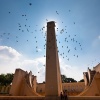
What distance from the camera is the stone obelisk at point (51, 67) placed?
1142 centimetres

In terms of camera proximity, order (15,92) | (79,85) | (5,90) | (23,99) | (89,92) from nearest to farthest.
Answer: (23,99) < (89,92) < (15,92) < (5,90) < (79,85)

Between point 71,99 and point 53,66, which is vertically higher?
point 53,66

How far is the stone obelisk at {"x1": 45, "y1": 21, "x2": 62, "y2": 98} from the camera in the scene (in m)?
11.4

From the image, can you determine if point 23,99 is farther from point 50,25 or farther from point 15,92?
point 50,25

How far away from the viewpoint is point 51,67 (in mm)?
12352

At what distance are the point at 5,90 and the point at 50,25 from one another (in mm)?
14966

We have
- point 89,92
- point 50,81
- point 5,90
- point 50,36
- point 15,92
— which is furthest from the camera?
point 5,90

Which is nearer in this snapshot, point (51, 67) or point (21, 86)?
point (51, 67)

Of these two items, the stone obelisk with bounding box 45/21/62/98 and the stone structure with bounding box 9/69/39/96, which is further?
the stone structure with bounding box 9/69/39/96

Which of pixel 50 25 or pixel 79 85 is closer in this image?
pixel 50 25

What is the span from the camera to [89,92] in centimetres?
1513

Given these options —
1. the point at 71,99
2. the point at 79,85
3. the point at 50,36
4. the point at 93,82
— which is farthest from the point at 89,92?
the point at 79,85

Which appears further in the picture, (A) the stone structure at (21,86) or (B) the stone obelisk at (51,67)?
(A) the stone structure at (21,86)

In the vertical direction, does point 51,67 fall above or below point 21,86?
above
